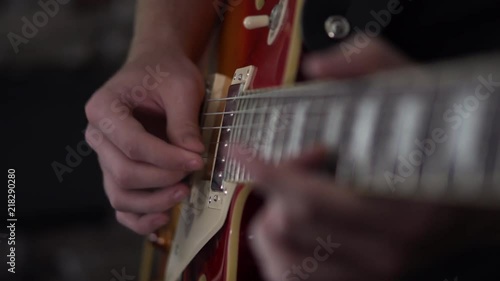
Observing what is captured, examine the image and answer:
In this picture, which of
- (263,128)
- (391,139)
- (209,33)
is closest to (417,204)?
(391,139)

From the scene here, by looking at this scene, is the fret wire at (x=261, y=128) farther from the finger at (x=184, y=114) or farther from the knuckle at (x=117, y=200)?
the knuckle at (x=117, y=200)

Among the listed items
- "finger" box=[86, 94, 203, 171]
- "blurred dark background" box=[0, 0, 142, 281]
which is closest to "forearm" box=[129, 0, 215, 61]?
"finger" box=[86, 94, 203, 171]

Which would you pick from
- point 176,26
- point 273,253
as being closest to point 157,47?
point 176,26

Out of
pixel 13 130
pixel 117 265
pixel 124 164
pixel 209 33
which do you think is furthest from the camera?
pixel 117 265

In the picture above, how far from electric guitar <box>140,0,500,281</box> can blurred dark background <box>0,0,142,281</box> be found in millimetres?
706

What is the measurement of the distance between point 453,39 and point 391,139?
179mm

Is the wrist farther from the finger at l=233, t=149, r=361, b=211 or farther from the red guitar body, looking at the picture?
the finger at l=233, t=149, r=361, b=211

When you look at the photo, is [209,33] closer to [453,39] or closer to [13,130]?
[453,39]

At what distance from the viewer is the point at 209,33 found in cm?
73

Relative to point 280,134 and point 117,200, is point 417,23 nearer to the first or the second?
point 280,134

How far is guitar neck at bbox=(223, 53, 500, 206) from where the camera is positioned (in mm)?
263

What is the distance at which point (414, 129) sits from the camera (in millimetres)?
297

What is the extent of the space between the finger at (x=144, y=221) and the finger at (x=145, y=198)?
0.8 inches

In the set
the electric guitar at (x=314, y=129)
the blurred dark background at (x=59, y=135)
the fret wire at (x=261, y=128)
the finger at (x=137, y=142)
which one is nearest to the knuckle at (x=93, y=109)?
the finger at (x=137, y=142)
